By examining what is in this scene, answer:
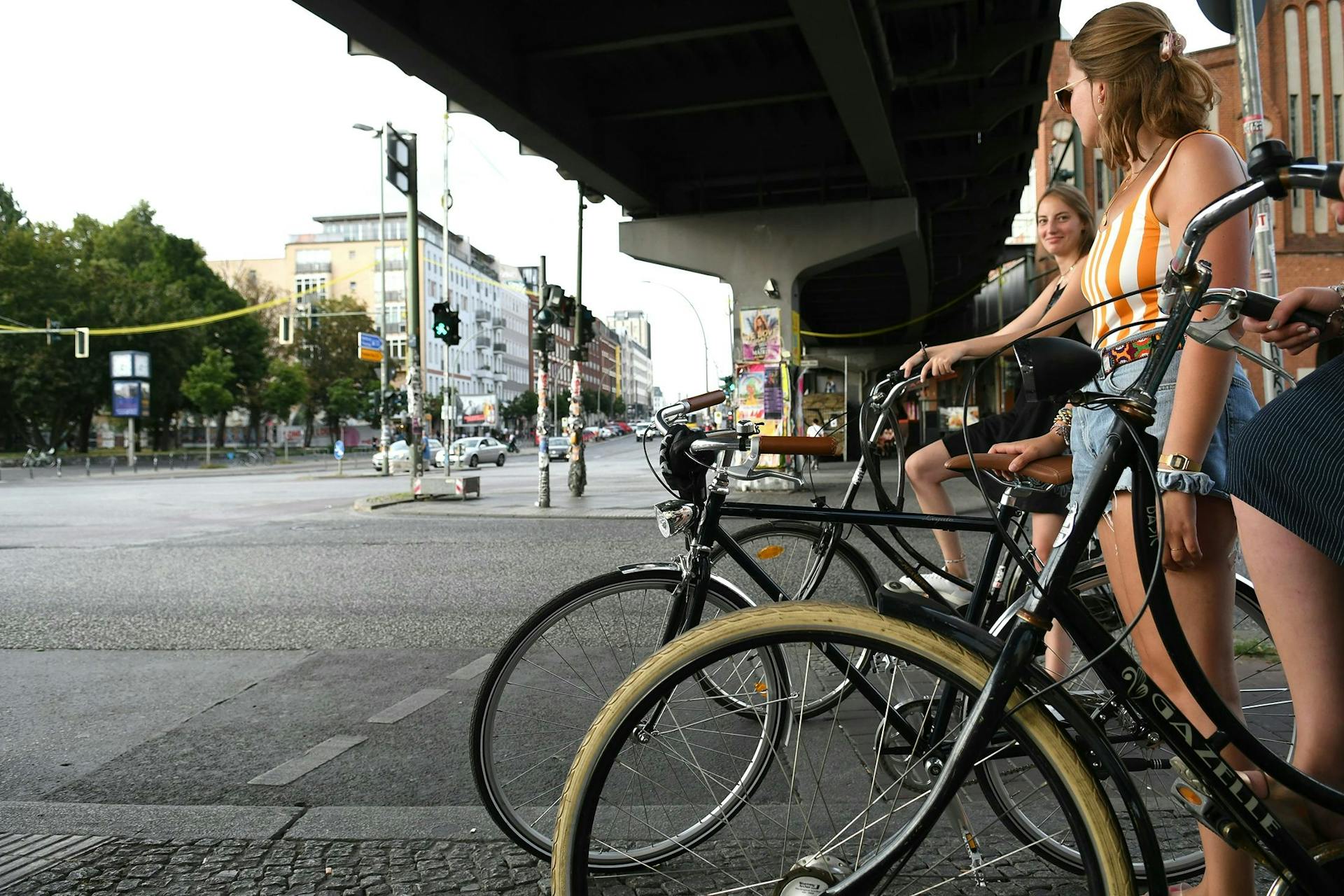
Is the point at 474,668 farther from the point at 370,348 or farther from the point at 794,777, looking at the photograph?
the point at 370,348

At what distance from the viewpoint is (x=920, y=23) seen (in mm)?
12734

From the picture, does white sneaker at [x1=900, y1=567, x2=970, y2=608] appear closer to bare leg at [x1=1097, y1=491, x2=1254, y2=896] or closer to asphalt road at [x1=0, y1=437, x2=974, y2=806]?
bare leg at [x1=1097, y1=491, x2=1254, y2=896]

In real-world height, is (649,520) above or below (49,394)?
below

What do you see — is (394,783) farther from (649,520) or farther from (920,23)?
(920,23)

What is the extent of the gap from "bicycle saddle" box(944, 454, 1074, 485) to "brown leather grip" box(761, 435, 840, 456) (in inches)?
11.7

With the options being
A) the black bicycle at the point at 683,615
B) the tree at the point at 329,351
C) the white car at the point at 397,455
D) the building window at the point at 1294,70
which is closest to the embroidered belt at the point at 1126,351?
the black bicycle at the point at 683,615

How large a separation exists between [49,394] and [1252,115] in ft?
171

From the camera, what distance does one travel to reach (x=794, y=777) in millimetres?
1908

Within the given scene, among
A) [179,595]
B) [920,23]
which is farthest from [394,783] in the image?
[920,23]

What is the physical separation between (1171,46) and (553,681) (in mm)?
1937

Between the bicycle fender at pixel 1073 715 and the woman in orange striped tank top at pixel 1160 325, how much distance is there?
34cm

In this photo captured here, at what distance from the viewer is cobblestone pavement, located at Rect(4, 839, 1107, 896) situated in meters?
2.25

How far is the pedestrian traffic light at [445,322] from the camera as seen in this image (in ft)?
62.8

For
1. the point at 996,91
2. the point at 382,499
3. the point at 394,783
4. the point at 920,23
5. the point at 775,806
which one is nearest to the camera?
the point at 775,806
